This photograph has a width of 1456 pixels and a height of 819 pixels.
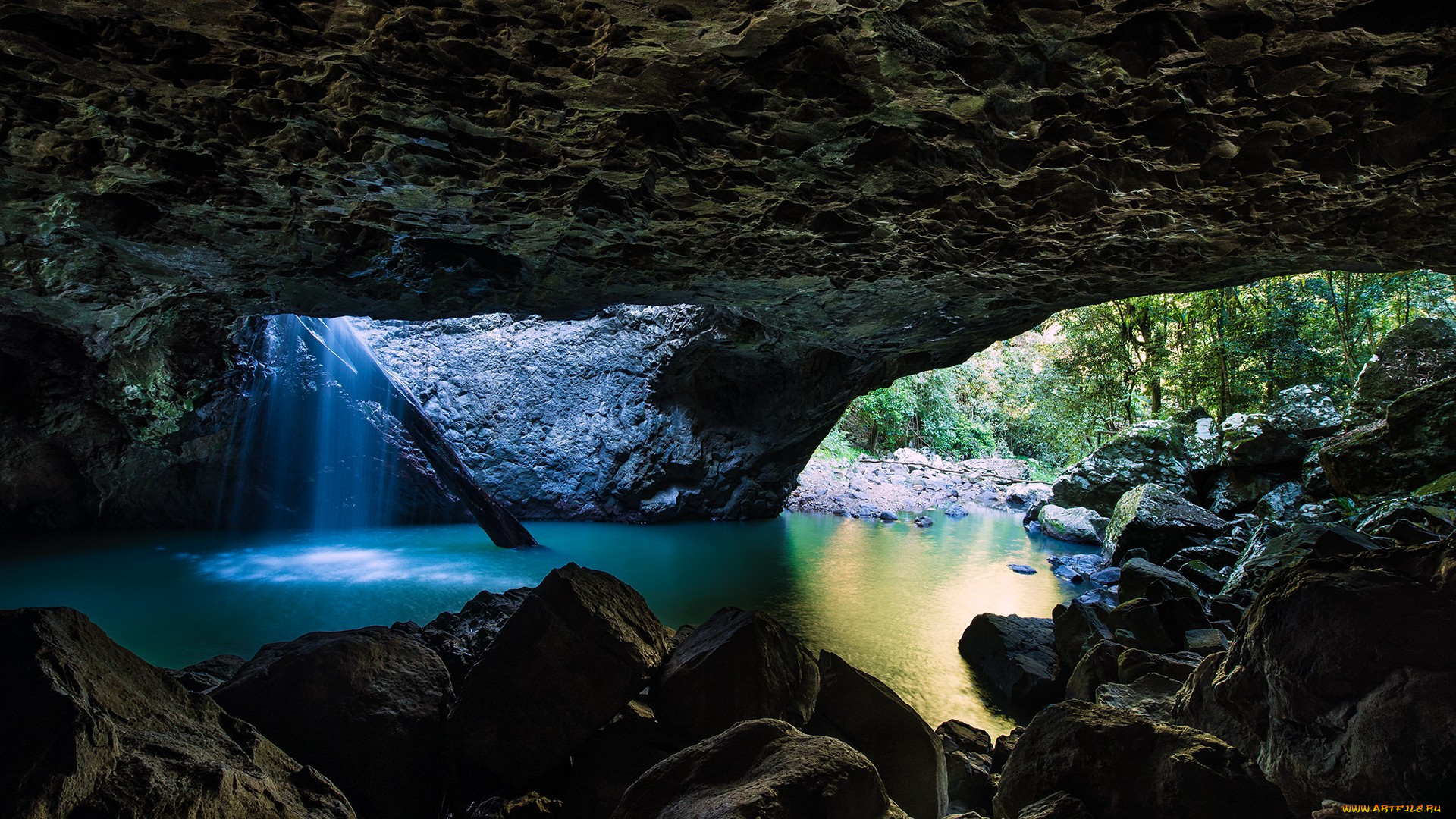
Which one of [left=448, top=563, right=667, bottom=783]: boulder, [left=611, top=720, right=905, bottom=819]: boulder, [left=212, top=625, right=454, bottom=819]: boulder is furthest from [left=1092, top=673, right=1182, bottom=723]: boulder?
[left=212, top=625, right=454, bottom=819]: boulder

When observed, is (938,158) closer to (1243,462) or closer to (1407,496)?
(1407,496)

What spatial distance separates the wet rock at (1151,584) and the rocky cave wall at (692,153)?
2.59m

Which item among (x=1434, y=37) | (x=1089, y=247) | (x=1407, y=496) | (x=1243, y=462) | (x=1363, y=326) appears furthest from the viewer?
(x=1363, y=326)

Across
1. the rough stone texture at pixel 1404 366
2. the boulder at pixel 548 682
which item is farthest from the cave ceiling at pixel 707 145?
the rough stone texture at pixel 1404 366

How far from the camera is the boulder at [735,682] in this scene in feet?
9.64

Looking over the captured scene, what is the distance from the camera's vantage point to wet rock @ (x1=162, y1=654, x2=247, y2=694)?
347 centimetres

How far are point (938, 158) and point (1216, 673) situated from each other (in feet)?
8.97

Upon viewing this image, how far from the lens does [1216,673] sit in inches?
111

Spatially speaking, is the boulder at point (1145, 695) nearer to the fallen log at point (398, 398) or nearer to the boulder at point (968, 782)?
the boulder at point (968, 782)

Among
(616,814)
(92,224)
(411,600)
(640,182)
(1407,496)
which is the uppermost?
(640,182)

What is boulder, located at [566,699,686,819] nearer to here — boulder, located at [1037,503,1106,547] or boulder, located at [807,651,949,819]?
boulder, located at [807,651,949,819]

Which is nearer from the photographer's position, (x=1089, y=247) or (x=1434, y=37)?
(x=1434, y=37)

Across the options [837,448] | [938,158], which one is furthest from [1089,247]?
[837,448]

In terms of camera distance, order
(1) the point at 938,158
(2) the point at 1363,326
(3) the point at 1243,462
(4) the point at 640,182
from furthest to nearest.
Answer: (2) the point at 1363,326 → (3) the point at 1243,462 → (4) the point at 640,182 → (1) the point at 938,158
